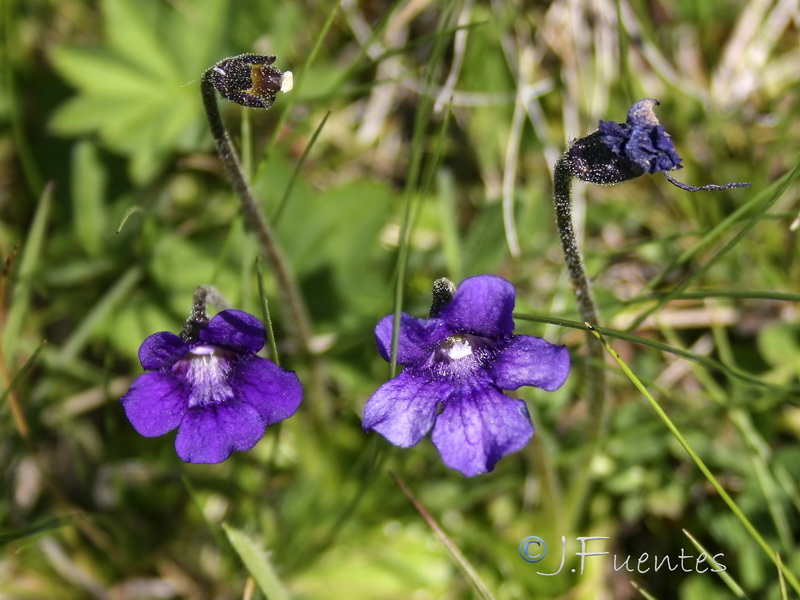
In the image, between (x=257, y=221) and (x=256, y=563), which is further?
(x=257, y=221)

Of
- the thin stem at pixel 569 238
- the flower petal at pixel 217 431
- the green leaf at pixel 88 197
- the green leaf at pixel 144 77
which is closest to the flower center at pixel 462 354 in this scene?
the thin stem at pixel 569 238

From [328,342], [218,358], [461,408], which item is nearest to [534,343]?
Answer: [461,408]

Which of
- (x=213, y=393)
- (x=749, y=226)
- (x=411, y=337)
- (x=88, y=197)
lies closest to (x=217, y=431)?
(x=213, y=393)

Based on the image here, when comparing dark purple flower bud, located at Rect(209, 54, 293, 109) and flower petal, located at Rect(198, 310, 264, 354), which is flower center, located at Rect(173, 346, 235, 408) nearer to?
flower petal, located at Rect(198, 310, 264, 354)

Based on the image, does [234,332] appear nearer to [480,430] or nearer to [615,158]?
[480,430]

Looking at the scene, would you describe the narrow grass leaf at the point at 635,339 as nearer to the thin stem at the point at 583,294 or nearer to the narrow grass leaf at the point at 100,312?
the thin stem at the point at 583,294
